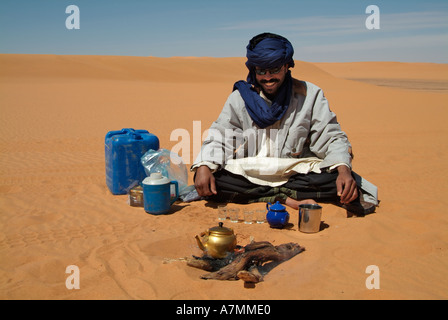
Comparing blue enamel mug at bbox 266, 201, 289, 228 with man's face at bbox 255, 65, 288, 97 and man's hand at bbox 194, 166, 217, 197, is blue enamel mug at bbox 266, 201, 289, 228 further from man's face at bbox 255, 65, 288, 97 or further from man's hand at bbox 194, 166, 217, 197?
man's face at bbox 255, 65, 288, 97

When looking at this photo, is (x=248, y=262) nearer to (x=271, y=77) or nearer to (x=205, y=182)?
(x=205, y=182)

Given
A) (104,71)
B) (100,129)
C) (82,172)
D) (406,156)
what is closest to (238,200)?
(82,172)

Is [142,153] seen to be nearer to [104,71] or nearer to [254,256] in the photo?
[254,256]

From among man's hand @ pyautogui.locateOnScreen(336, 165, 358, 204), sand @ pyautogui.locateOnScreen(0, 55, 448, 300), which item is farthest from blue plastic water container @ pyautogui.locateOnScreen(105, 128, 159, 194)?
man's hand @ pyautogui.locateOnScreen(336, 165, 358, 204)

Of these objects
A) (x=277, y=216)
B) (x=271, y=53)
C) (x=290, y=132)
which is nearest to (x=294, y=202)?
(x=277, y=216)

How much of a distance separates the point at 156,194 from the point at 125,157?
2.53ft

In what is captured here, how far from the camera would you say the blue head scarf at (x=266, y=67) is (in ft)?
13.5

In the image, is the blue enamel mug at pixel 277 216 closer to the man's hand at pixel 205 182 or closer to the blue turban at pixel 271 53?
the man's hand at pixel 205 182

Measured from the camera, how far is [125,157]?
4695 mm

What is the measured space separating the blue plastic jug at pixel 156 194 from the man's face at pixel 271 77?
138 centimetres

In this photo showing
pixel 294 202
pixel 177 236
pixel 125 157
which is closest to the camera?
pixel 177 236

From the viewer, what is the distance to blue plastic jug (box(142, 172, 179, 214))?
4.13 meters

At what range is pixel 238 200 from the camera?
4512mm
